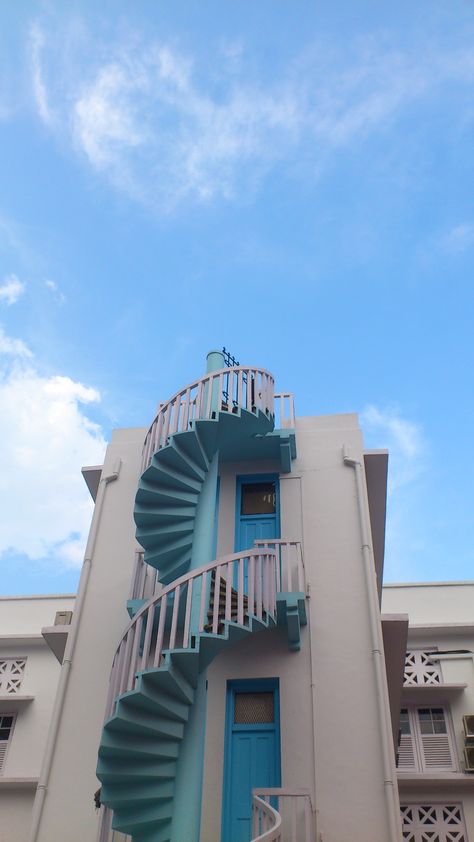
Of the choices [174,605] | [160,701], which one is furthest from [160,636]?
[160,701]

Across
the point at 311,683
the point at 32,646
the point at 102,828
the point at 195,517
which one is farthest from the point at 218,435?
the point at 32,646

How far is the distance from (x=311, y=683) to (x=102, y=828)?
254 cm

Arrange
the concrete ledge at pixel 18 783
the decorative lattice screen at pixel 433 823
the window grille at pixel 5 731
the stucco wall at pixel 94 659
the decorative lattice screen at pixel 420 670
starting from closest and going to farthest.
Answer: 1. the stucco wall at pixel 94 659
2. the decorative lattice screen at pixel 433 823
3. the concrete ledge at pixel 18 783
4. the window grille at pixel 5 731
5. the decorative lattice screen at pixel 420 670

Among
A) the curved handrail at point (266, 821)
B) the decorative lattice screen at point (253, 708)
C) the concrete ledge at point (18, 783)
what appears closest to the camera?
the curved handrail at point (266, 821)

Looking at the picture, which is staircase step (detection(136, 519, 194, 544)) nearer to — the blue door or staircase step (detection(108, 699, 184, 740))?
the blue door

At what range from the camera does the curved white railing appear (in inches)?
337

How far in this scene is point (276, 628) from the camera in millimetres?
7844

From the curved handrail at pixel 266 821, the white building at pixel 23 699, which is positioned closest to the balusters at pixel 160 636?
the curved handrail at pixel 266 821

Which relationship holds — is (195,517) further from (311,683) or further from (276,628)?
(311,683)

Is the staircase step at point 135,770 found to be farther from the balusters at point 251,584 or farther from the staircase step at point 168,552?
the staircase step at point 168,552

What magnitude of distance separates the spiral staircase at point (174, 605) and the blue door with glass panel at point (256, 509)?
21.6 inches

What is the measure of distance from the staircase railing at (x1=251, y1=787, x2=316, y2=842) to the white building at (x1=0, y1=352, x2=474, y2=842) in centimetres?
2

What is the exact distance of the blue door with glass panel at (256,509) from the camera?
895cm

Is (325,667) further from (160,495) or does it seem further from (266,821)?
(160,495)
